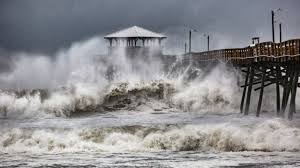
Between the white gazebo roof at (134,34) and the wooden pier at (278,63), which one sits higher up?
the white gazebo roof at (134,34)

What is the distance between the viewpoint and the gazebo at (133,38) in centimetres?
5253

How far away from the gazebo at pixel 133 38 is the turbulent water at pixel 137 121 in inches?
44.3

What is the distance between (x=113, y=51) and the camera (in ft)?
171

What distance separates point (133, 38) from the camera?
52656 mm

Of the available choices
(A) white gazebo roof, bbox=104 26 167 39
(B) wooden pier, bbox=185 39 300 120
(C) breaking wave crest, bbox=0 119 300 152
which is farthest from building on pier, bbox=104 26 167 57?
(C) breaking wave crest, bbox=0 119 300 152

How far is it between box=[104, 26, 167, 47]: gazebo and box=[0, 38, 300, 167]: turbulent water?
1124mm

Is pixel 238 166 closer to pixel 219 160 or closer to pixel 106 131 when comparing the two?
pixel 219 160

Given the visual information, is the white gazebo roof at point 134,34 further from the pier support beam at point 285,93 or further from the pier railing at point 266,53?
the pier support beam at point 285,93

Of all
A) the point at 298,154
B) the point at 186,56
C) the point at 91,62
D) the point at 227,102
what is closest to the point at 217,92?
the point at 227,102

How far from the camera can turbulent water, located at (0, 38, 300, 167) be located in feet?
59.3

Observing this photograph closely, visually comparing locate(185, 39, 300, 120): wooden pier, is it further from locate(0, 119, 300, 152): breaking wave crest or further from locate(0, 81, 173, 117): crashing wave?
locate(0, 81, 173, 117): crashing wave

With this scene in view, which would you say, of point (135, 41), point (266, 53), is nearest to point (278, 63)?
point (266, 53)

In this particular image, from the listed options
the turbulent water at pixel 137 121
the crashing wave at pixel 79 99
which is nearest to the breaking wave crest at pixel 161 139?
the turbulent water at pixel 137 121

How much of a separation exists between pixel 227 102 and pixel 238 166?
67.6 feet
